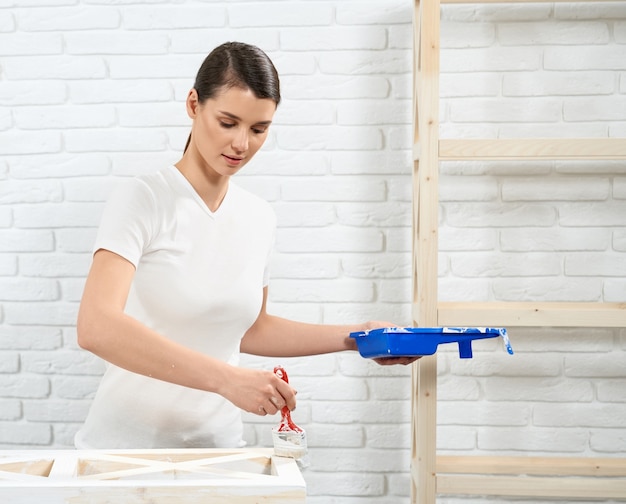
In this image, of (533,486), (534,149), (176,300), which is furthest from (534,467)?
(176,300)

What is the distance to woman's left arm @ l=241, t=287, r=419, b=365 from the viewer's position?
6.07ft

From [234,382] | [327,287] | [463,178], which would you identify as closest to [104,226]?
[234,382]

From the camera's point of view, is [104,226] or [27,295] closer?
[104,226]

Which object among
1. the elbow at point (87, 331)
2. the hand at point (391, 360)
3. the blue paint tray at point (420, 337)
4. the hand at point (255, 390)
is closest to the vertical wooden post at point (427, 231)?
the hand at point (391, 360)

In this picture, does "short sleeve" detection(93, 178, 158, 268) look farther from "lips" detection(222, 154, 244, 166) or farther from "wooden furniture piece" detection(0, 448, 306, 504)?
"wooden furniture piece" detection(0, 448, 306, 504)

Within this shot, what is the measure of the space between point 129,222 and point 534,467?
50.6 inches

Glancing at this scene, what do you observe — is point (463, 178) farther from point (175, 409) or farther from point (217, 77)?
point (175, 409)

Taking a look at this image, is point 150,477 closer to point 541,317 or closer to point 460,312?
point 460,312

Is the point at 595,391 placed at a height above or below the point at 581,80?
below

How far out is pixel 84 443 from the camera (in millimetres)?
1624

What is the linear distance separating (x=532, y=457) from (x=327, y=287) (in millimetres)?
750

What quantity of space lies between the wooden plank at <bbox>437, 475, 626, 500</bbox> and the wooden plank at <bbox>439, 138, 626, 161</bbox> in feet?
2.77

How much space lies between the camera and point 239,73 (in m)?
1.55

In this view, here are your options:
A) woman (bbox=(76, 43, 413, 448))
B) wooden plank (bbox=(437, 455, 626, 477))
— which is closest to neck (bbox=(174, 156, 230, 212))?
woman (bbox=(76, 43, 413, 448))
